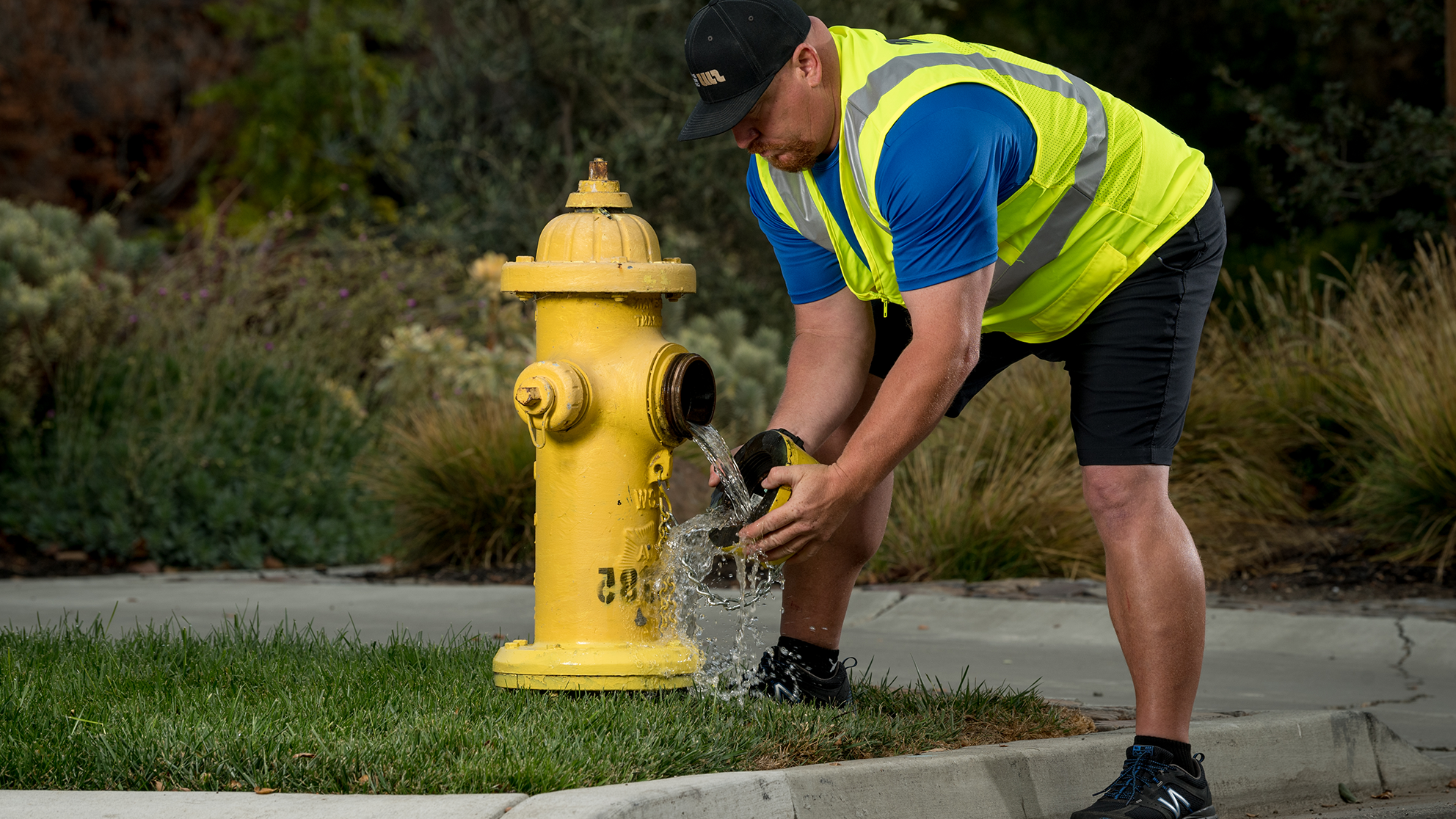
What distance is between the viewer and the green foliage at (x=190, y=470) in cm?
720

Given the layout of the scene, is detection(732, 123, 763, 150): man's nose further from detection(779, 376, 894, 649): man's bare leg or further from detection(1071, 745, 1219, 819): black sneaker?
detection(1071, 745, 1219, 819): black sneaker

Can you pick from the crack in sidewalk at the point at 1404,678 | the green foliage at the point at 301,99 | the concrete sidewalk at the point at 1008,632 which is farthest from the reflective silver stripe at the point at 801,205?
the green foliage at the point at 301,99

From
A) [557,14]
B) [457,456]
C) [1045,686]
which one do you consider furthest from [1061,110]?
[557,14]

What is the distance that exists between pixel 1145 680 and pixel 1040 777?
0.30 m

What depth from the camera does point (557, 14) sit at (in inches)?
423

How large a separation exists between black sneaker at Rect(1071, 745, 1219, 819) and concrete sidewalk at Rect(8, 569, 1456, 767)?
1.12 metres

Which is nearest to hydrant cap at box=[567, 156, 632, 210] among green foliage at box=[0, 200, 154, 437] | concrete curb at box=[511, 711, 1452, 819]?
concrete curb at box=[511, 711, 1452, 819]

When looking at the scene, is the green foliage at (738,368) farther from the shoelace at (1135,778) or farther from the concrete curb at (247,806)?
the concrete curb at (247,806)

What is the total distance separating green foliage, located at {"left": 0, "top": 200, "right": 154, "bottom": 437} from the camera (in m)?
7.09

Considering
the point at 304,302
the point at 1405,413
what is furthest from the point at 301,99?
the point at 1405,413

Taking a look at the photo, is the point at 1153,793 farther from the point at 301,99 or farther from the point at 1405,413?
the point at 301,99

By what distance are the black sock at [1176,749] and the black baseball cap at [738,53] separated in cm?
149

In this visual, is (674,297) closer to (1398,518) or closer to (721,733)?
(721,733)

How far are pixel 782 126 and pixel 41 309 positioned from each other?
5.17 metres
